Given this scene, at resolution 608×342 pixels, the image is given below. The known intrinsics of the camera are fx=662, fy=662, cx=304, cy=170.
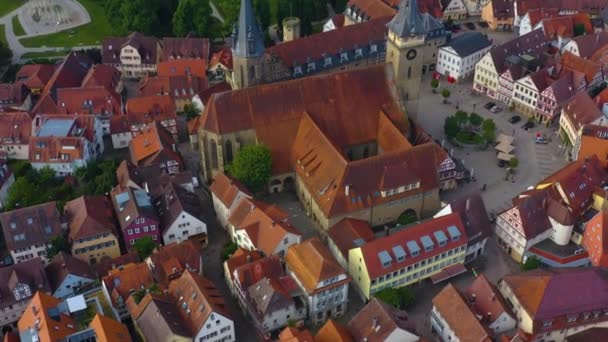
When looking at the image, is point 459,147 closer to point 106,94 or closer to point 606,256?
point 606,256

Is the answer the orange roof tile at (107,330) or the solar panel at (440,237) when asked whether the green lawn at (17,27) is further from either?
the solar panel at (440,237)

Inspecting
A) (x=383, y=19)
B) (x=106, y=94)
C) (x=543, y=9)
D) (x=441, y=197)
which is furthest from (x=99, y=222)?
(x=543, y=9)

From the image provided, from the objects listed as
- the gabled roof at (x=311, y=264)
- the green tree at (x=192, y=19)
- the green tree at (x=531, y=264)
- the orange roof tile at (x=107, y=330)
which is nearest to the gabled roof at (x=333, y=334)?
the gabled roof at (x=311, y=264)

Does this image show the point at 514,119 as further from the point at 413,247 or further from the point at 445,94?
the point at 413,247

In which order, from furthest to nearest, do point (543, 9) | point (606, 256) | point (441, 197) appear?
point (543, 9) < point (441, 197) < point (606, 256)

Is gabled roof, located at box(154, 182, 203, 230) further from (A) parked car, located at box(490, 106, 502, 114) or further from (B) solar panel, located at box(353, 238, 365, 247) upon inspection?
(A) parked car, located at box(490, 106, 502, 114)

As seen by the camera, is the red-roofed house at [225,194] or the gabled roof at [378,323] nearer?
the gabled roof at [378,323]
